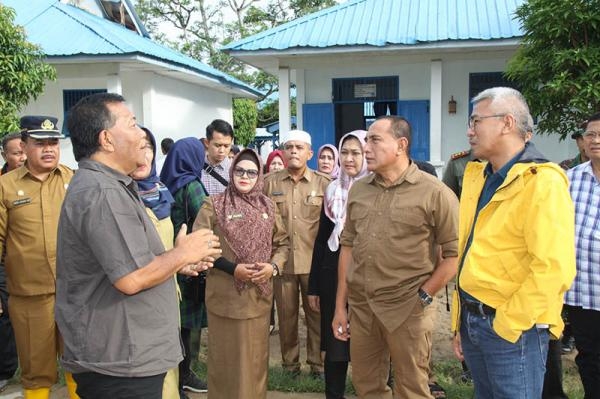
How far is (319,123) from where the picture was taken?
1108 cm

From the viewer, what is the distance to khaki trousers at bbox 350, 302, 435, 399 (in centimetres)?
312

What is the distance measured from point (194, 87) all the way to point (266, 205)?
492 inches

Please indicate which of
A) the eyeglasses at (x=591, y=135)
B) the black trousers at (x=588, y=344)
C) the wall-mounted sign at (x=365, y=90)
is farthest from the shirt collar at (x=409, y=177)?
the wall-mounted sign at (x=365, y=90)

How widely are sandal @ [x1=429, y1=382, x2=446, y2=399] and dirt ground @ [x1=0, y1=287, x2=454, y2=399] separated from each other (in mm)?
592

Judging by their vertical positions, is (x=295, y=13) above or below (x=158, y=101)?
above

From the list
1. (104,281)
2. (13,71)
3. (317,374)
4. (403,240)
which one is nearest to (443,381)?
(317,374)

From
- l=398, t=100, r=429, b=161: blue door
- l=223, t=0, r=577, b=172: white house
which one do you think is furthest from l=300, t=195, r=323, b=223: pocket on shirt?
l=398, t=100, r=429, b=161: blue door

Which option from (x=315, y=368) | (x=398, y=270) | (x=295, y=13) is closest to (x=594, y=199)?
(x=398, y=270)

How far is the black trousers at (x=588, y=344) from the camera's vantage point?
132 inches

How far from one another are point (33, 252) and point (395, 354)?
7.88ft

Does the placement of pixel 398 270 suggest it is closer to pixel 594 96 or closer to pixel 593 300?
pixel 593 300

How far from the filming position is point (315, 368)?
182 inches

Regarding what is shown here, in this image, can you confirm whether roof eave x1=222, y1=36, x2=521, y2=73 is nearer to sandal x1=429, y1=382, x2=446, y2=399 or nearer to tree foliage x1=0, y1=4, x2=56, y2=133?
tree foliage x1=0, y1=4, x2=56, y2=133

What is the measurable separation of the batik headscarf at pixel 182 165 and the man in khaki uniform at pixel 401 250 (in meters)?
1.50
